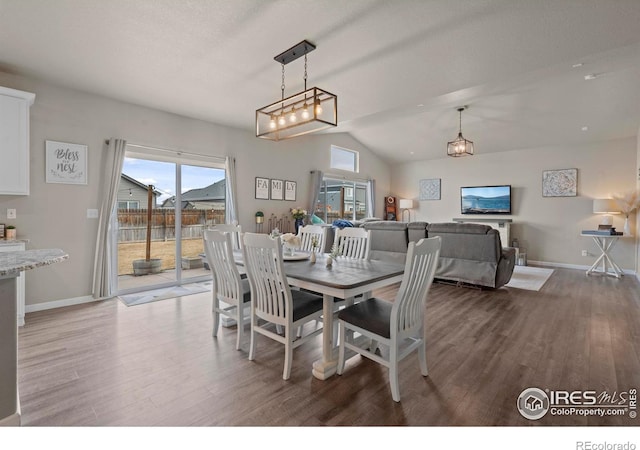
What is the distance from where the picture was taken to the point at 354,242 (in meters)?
3.24

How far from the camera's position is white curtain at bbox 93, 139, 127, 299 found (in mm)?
4062

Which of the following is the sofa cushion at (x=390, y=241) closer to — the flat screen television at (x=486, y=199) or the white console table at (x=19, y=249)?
the flat screen television at (x=486, y=199)

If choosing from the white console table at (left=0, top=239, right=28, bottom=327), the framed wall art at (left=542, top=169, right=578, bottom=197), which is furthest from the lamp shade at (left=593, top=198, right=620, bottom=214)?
the white console table at (left=0, top=239, right=28, bottom=327)

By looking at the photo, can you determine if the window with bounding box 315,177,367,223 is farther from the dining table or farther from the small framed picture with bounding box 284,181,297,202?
the dining table

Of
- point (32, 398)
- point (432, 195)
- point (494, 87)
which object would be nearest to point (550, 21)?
point (494, 87)

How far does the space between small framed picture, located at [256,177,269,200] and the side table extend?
20.0ft

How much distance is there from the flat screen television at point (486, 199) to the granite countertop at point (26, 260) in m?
8.26

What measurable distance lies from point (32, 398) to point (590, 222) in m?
8.86

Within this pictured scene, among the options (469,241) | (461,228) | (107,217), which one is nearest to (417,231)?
(461,228)

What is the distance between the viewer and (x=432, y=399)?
1.96 metres

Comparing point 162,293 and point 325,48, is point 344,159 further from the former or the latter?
point 162,293

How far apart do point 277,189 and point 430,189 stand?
4.72 meters

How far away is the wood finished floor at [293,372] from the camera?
5.92ft

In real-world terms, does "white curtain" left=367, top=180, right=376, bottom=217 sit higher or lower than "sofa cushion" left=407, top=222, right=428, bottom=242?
A: higher
